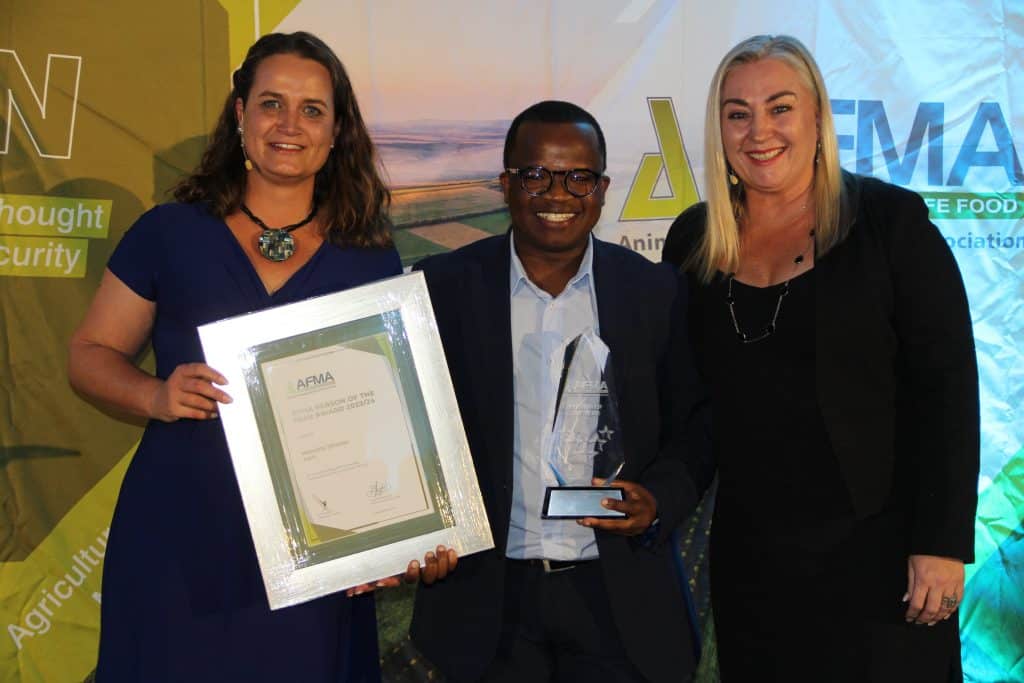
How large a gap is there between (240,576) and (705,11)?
9.07 ft

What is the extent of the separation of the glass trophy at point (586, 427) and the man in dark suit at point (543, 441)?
4cm

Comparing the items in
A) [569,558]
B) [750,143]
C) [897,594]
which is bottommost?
[897,594]

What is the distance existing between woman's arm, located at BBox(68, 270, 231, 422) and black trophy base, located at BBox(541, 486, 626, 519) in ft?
2.22

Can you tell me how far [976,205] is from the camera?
3.79 m

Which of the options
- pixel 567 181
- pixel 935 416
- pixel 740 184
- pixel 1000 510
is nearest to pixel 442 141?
pixel 740 184

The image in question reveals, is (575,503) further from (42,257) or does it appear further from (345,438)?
(42,257)

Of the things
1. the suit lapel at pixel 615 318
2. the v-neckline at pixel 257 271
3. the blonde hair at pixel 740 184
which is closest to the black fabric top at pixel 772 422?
the blonde hair at pixel 740 184

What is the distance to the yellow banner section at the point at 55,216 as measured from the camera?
3150 millimetres

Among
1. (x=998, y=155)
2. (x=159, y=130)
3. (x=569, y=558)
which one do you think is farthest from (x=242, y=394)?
(x=998, y=155)

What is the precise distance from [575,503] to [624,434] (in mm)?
246

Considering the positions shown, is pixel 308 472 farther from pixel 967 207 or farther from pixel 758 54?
pixel 967 207

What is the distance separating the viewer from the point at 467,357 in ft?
6.91

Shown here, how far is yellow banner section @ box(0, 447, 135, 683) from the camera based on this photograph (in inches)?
126

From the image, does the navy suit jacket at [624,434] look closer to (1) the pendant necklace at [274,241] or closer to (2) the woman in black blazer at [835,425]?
(2) the woman in black blazer at [835,425]
